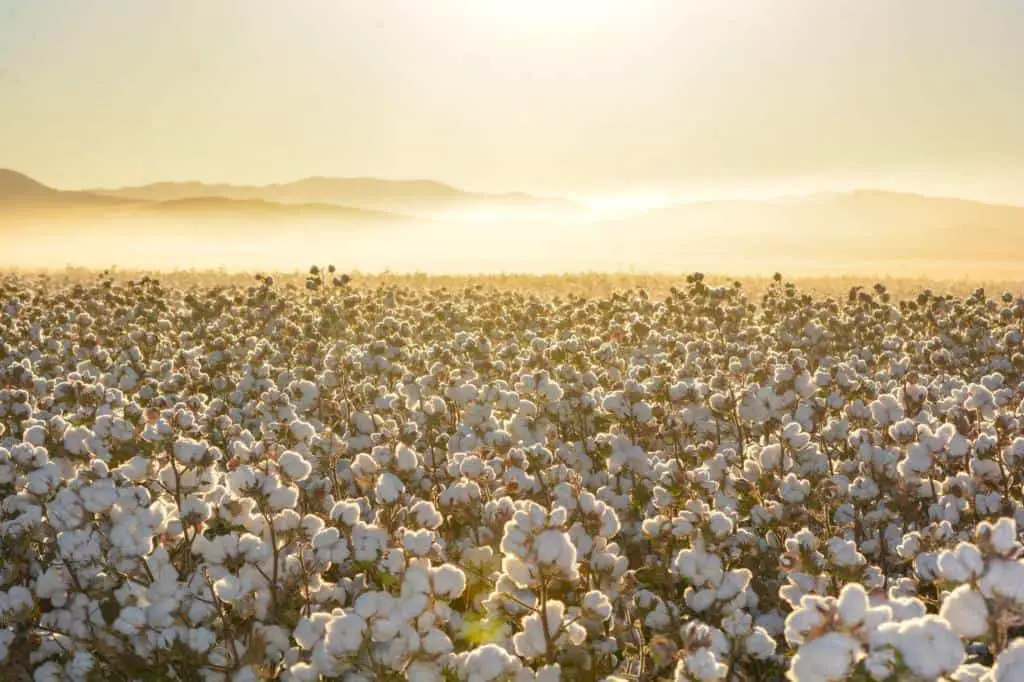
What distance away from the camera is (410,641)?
349 centimetres

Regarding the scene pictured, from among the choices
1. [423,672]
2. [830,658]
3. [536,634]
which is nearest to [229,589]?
[423,672]

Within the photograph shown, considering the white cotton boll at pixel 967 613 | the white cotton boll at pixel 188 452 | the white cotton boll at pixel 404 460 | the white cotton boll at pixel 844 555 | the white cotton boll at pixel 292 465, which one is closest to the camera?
the white cotton boll at pixel 967 613

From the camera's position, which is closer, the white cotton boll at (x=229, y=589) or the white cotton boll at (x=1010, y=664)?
the white cotton boll at (x=1010, y=664)

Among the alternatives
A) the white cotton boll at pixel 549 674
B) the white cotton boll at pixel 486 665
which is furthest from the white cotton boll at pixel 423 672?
the white cotton boll at pixel 549 674

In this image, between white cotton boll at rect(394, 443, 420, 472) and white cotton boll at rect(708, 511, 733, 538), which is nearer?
white cotton boll at rect(708, 511, 733, 538)

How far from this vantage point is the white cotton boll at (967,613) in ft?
7.89

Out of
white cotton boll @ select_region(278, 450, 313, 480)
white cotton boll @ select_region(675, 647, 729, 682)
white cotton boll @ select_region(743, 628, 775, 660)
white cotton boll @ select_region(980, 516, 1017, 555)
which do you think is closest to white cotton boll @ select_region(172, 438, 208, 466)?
white cotton boll @ select_region(278, 450, 313, 480)

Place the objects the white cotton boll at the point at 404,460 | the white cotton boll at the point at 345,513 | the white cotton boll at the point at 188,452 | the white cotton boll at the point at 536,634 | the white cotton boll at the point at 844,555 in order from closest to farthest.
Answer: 1. the white cotton boll at the point at 536,634
2. the white cotton boll at the point at 844,555
3. the white cotton boll at the point at 345,513
4. the white cotton boll at the point at 188,452
5. the white cotton boll at the point at 404,460

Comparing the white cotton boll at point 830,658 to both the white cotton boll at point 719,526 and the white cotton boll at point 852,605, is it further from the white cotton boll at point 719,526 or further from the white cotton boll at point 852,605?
the white cotton boll at point 719,526

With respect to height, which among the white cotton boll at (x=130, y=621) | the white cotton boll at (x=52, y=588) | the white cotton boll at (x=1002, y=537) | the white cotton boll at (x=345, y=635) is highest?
the white cotton boll at (x=1002, y=537)

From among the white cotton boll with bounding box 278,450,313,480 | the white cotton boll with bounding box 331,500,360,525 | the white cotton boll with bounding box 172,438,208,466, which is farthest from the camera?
the white cotton boll with bounding box 172,438,208,466

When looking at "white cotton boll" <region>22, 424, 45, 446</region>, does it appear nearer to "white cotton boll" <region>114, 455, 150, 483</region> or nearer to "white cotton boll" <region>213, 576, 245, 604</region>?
"white cotton boll" <region>114, 455, 150, 483</region>

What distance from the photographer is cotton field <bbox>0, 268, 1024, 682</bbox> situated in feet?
11.6

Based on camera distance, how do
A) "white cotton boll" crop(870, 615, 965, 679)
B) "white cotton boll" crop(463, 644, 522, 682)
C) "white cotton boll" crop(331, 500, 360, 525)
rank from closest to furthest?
"white cotton boll" crop(870, 615, 965, 679)
"white cotton boll" crop(463, 644, 522, 682)
"white cotton boll" crop(331, 500, 360, 525)
